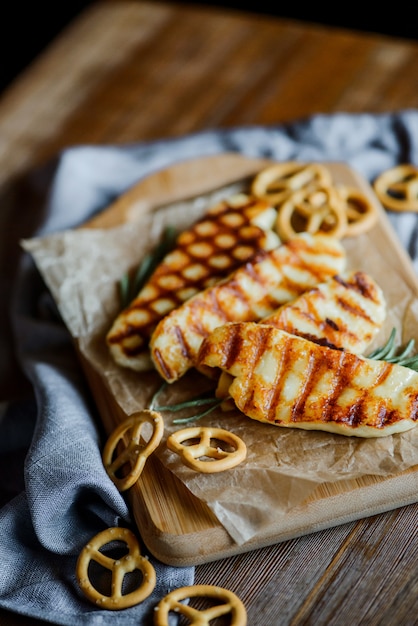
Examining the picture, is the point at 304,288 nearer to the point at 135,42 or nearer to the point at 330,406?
the point at 330,406

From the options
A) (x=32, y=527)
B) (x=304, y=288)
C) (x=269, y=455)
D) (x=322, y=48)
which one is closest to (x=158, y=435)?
(x=269, y=455)

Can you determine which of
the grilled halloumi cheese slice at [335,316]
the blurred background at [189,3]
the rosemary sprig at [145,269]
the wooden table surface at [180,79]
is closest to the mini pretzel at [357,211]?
the grilled halloumi cheese slice at [335,316]

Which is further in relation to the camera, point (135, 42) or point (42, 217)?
point (135, 42)

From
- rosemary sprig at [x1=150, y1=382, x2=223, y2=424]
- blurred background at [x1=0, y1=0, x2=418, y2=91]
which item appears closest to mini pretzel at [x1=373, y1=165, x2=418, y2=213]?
rosemary sprig at [x1=150, y1=382, x2=223, y2=424]

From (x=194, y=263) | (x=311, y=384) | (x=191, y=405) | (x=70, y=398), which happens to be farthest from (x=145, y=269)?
→ (x=311, y=384)

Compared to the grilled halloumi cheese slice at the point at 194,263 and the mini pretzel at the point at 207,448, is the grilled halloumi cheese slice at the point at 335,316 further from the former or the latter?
the grilled halloumi cheese slice at the point at 194,263

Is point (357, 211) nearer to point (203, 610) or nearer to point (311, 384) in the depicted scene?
point (311, 384)
